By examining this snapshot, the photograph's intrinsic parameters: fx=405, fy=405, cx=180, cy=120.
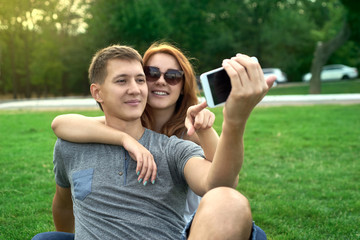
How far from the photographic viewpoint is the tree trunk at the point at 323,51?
23.9 metres

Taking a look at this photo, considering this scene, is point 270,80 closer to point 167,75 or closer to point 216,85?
point 216,85

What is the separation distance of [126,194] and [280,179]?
4108mm

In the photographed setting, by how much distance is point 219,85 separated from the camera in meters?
1.74

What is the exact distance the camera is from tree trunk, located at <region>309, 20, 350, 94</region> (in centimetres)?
2392

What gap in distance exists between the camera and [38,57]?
114ft

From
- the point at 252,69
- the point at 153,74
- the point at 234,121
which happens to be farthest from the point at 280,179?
the point at 252,69

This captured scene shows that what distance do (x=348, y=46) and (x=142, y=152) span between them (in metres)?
44.9

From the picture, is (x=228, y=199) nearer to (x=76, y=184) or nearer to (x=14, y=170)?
(x=76, y=184)

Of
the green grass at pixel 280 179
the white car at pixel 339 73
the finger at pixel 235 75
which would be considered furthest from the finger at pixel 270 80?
the white car at pixel 339 73

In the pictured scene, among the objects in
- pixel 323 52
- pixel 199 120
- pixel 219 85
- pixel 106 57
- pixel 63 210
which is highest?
pixel 106 57

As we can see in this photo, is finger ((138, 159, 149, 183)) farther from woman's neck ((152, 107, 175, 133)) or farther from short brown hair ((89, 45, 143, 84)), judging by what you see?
woman's neck ((152, 107, 175, 133))

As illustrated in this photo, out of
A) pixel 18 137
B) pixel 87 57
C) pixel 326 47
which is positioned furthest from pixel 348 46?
pixel 18 137

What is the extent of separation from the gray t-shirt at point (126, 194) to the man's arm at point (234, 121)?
0.82ft

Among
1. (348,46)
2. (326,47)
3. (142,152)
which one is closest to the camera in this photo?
(142,152)
